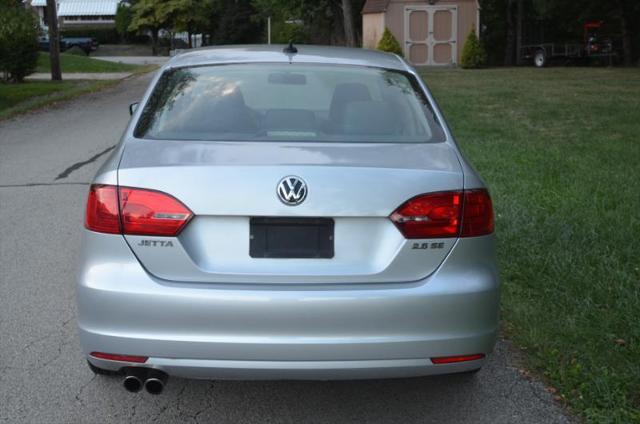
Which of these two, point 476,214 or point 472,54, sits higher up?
point 476,214

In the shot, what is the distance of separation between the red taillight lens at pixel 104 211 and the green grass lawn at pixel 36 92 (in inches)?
593

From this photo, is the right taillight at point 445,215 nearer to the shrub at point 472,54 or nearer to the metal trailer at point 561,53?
the shrub at point 472,54

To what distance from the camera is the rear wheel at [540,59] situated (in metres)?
40.5

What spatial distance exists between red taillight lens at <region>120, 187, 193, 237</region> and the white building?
3445 inches

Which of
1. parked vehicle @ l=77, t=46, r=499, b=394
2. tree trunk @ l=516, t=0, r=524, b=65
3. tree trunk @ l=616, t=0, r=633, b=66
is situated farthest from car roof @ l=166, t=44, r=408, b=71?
tree trunk @ l=516, t=0, r=524, b=65

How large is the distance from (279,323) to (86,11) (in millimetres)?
90731

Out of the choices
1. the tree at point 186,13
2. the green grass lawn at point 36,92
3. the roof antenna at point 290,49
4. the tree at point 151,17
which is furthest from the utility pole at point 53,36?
the tree at point 186,13

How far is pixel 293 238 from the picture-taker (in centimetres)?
353

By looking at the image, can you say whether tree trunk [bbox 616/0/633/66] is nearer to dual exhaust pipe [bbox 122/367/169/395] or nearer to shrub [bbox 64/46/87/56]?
shrub [bbox 64/46/87/56]

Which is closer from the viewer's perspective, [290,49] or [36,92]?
[290,49]

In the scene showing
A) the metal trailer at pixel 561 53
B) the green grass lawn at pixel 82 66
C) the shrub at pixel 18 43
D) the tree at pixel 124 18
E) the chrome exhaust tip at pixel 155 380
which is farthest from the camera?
the tree at pixel 124 18

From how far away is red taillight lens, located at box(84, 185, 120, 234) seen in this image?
11.8 ft

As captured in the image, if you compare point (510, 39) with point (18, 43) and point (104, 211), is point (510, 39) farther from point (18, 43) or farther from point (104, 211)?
point (104, 211)

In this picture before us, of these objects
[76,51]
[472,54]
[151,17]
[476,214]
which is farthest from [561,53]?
[476,214]
